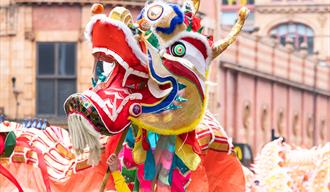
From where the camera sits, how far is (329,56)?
7100 cm

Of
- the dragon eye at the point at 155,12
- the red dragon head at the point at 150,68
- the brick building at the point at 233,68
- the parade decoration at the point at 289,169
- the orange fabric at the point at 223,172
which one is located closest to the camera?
the red dragon head at the point at 150,68

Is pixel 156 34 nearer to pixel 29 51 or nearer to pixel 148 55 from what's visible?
pixel 148 55

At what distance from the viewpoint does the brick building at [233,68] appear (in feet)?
111

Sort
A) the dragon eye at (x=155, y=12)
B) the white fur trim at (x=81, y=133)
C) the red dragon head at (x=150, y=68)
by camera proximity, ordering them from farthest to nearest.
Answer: the dragon eye at (x=155, y=12)
the red dragon head at (x=150, y=68)
the white fur trim at (x=81, y=133)

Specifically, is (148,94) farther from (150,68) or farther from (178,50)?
(178,50)

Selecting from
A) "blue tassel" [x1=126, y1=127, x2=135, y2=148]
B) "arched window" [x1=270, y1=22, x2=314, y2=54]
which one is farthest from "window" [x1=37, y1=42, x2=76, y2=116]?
"arched window" [x1=270, y1=22, x2=314, y2=54]

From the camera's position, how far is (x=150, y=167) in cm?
1276

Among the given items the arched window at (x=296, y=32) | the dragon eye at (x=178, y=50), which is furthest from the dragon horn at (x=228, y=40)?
the arched window at (x=296, y=32)

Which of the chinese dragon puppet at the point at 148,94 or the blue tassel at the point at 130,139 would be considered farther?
the blue tassel at the point at 130,139

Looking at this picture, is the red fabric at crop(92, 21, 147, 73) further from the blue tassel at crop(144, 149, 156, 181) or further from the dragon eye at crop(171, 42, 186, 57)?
the blue tassel at crop(144, 149, 156, 181)

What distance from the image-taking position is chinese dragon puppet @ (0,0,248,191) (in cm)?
1203

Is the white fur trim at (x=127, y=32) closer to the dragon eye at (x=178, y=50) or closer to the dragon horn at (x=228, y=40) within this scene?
the dragon eye at (x=178, y=50)

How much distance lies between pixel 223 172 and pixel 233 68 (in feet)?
97.4

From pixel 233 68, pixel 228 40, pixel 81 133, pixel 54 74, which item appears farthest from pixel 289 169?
pixel 233 68
